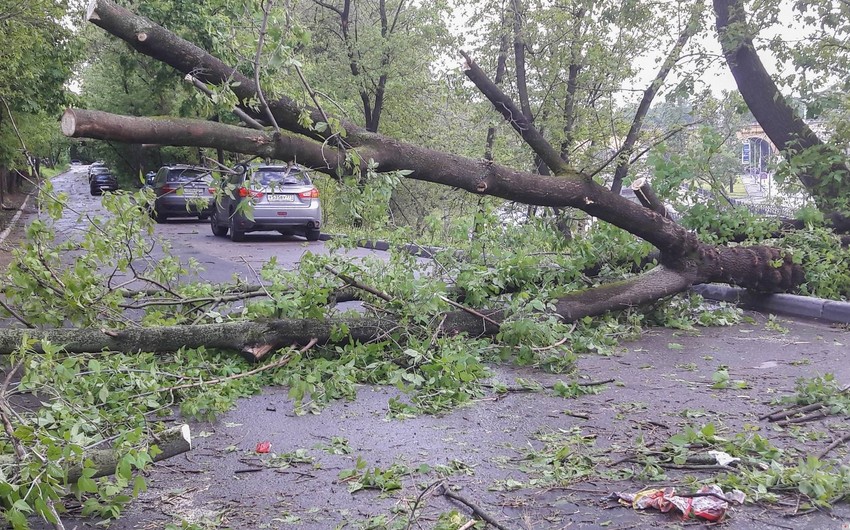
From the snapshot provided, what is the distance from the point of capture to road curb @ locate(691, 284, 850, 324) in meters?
8.37

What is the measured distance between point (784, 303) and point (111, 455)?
809 centimetres

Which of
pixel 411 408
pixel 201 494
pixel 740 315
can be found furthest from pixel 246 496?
pixel 740 315

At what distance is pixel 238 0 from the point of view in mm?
5180

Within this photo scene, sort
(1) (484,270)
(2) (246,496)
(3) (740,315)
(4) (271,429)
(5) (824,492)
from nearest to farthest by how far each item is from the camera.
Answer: (5) (824,492) < (2) (246,496) < (4) (271,429) < (1) (484,270) < (3) (740,315)

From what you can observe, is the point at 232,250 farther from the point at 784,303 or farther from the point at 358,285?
the point at 784,303

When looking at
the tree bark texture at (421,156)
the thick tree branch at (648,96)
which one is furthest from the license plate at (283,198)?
the tree bark texture at (421,156)

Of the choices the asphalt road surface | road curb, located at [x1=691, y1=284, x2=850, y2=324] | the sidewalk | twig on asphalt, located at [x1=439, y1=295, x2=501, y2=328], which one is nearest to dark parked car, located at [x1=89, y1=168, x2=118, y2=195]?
the asphalt road surface

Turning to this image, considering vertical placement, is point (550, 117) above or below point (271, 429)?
above

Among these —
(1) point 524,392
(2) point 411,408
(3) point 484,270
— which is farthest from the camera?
(3) point 484,270

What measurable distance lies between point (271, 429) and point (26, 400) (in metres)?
1.99

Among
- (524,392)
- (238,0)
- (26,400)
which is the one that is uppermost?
(238,0)

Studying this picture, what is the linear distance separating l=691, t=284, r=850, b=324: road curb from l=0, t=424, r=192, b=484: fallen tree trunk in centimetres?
748

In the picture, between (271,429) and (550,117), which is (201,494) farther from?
(550,117)

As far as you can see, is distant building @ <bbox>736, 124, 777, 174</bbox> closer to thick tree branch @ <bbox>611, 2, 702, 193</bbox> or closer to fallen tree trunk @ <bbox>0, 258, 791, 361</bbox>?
thick tree branch @ <bbox>611, 2, 702, 193</bbox>
